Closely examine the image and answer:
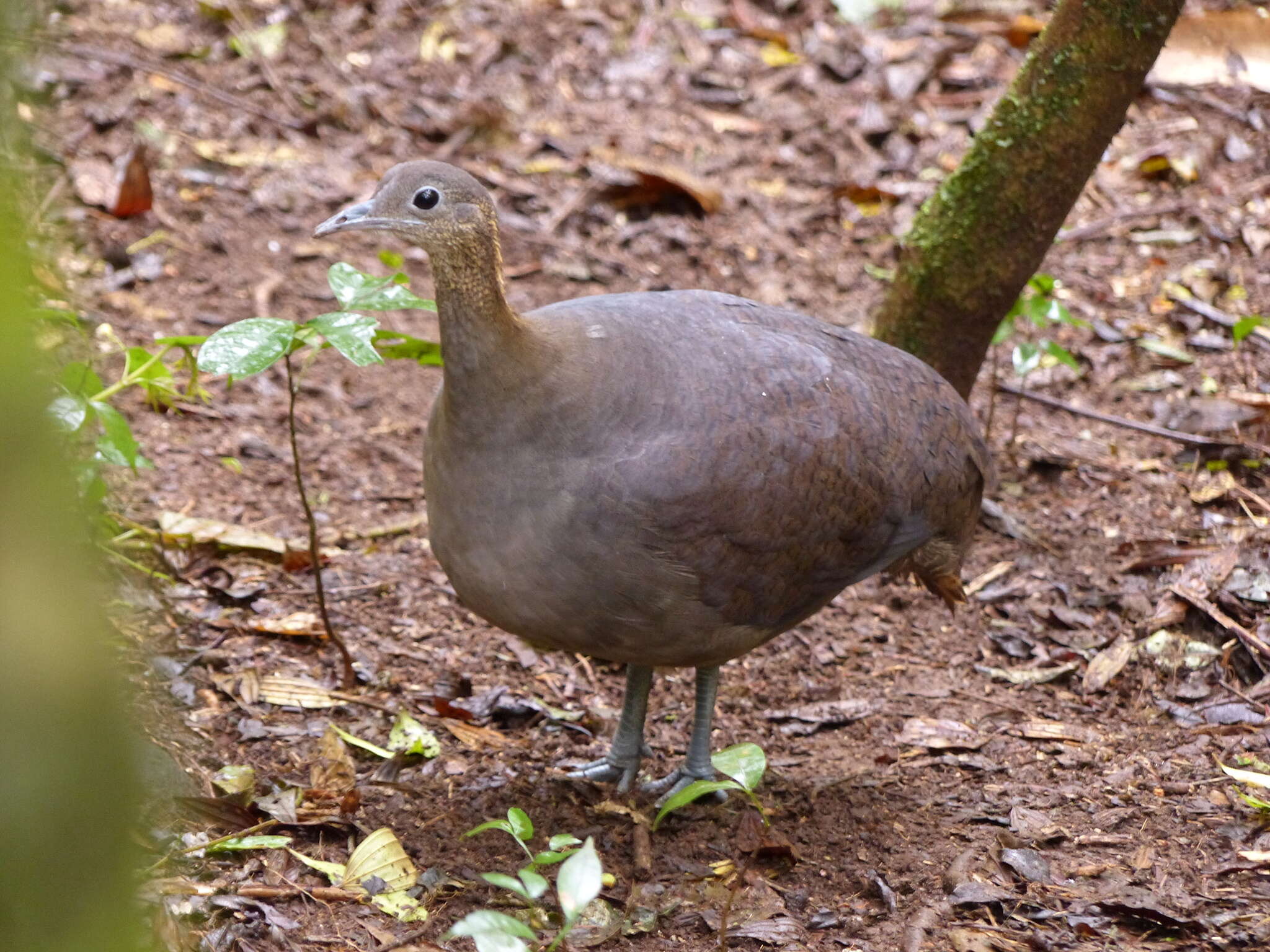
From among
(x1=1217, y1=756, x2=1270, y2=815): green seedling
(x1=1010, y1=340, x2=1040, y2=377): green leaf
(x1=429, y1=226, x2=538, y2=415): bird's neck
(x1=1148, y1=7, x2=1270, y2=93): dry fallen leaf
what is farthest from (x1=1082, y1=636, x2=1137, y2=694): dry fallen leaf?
(x1=1148, y1=7, x2=1270, y2=93): dry fallen leaf

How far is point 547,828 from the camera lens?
161 inches

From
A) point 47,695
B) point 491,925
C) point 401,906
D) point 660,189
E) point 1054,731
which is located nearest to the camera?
point 47,695

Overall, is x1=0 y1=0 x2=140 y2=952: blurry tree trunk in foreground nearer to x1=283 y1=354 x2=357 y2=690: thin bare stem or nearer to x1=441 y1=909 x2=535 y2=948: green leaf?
x1=441 y1=909 x2=535 y2=948: green leaf

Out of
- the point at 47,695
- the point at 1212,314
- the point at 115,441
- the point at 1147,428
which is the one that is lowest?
the point at 1147,428

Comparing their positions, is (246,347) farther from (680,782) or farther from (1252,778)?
(1252,778)

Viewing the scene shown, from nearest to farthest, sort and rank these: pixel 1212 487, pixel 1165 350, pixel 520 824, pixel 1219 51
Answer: pixel 520 824 → pixel 1212 487 → pixel 1165 350 → pixel 1219 51

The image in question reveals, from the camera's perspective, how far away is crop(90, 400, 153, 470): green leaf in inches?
145

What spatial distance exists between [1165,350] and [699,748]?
3572 millimetres

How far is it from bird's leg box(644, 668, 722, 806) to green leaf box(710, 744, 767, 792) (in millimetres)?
930

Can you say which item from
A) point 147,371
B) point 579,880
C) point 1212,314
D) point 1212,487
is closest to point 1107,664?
point 1212,487

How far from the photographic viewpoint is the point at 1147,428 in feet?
19.5

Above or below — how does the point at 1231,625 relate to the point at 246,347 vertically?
below

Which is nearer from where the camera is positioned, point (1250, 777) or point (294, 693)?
point (1250, 777)

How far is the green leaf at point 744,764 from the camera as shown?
337cm
